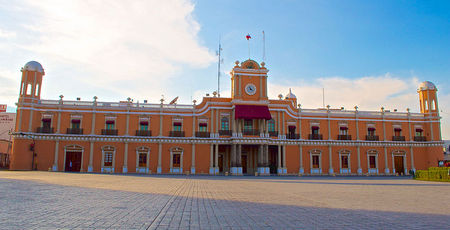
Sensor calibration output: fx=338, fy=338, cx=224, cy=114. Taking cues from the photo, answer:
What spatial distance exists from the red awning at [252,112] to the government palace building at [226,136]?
0.37 feet

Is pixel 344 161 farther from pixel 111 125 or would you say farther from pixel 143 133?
pixel 111 125

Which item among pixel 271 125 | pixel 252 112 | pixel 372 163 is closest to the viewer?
pixel 252 112

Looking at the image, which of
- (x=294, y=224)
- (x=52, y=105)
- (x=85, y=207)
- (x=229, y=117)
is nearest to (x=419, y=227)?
(x=294, y=224)

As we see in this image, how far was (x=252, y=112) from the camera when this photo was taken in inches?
1494

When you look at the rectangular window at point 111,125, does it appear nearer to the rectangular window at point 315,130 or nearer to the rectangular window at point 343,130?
the rectangular window at point 315,130

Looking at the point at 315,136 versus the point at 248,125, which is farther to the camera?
the point at 315,136

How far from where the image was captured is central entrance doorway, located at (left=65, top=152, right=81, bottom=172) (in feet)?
122

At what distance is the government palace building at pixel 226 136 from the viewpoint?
37344 millimetres

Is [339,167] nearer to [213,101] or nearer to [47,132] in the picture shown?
[213,101]

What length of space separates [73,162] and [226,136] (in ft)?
56.5

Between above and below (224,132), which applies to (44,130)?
below

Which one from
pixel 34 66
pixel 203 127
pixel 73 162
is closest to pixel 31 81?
pixel 34 66

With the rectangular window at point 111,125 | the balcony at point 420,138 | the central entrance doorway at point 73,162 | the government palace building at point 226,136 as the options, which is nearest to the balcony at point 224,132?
the government palace building at point 226,136

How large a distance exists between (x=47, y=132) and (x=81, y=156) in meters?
4.52
